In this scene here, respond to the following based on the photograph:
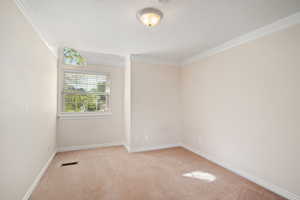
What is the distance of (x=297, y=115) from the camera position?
183cm

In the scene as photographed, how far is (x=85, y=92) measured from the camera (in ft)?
13.1

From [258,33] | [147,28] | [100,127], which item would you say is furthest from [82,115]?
[258,33]

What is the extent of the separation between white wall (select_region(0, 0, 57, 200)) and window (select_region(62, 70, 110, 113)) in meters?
1.49

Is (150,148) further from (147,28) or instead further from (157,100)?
(147,28)

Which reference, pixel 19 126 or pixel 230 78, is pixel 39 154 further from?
pixel 230 78

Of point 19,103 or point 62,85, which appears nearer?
point 19,103

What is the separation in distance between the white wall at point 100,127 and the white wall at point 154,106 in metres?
0.83

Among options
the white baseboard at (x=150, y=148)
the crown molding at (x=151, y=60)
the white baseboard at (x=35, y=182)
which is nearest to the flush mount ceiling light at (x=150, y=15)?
the crown molding at (x=151, y=60)

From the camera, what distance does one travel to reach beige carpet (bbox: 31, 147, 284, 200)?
1933 millimetres

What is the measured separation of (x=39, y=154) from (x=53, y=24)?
2.12m

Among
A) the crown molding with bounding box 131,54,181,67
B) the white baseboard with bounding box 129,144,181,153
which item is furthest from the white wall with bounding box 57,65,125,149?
the crown molding with bounding box 131,54,181,67

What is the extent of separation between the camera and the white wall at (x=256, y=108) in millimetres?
1888

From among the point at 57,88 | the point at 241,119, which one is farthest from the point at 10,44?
the point at 241,119

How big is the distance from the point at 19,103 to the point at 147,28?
2.05m
